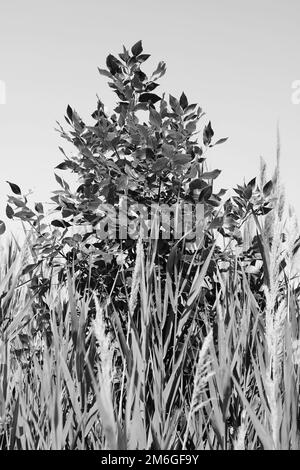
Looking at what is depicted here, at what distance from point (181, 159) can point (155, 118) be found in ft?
0.68

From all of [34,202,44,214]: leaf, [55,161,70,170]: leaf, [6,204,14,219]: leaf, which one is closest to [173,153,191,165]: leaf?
[55,161,70,170]: leaf

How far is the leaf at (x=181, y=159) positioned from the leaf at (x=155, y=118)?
0.16 metres

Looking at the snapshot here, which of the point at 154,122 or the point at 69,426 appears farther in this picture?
the point at 154,122

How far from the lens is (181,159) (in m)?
2.12

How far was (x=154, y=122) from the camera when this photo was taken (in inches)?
87.0

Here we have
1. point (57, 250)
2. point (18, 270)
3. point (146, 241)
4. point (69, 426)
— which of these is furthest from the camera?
point (57, 250)

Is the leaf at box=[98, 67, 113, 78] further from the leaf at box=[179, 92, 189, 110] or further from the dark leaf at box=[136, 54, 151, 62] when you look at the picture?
the leaf at box=[179, 92, 189, 110]

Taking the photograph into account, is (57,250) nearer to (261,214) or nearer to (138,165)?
(138,165)

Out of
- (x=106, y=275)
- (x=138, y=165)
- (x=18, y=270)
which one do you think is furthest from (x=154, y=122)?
(x=18, y=270)

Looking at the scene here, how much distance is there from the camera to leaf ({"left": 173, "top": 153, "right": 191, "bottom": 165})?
212 centimetres

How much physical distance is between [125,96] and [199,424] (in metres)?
1.36

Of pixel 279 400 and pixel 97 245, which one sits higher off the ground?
pixel 97 245

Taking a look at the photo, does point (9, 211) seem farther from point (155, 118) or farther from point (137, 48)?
point (137, 48)

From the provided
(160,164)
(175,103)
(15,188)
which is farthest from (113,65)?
(15,188)
